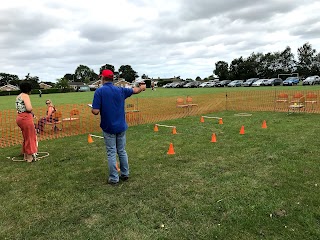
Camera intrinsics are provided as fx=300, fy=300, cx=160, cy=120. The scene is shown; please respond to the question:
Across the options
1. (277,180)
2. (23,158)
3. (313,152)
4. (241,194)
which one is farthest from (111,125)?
(313,152)

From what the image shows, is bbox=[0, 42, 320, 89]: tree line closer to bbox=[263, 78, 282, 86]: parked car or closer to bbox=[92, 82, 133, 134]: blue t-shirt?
bbox=[263, 78, 282, 86]: parked car

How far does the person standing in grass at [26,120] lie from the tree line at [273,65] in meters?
73.0

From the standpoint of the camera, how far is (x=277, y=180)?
16.8 feet

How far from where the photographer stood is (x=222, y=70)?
8119cm

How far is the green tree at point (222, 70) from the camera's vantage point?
78.8 meters

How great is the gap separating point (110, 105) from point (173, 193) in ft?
5.81

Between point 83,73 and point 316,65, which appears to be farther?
point 83,73

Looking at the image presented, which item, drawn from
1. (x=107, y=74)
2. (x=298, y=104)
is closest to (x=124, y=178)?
(x=107, y=74)

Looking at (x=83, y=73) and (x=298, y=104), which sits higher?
(x=83, y=73)

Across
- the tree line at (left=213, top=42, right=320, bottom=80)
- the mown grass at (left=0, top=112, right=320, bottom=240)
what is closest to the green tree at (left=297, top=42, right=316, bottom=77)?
the tree line at (left=213, top=42, right=320, bottom=80)

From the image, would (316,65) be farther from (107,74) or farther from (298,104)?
(107,74)

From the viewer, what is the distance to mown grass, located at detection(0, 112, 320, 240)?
366 centimetres

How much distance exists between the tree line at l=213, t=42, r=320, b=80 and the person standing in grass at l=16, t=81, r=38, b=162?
240 ft

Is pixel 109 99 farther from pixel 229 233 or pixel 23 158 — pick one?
pixel 23 158
